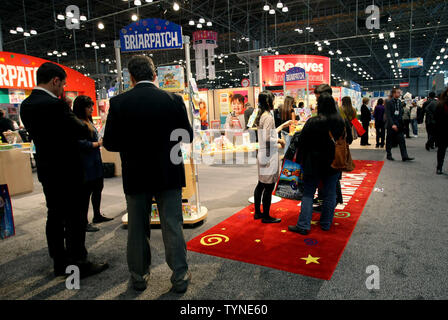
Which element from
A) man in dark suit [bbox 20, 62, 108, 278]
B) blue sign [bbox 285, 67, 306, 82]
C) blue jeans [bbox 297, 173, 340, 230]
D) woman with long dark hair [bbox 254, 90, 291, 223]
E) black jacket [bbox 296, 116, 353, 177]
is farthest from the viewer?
blue sign [bbox 285, 67, 306, 82]

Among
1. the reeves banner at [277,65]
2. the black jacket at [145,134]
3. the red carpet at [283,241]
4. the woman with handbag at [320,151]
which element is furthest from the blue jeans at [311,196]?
the reeves banner at [277,65]

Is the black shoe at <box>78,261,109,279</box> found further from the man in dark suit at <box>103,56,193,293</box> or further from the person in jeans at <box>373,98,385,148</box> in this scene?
the person in jeans at <box>373,98,385,148</box>

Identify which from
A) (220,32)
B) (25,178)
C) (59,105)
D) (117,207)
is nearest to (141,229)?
(59,105)

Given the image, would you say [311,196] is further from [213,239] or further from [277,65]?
[277,65]

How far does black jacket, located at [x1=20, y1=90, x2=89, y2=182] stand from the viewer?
2193 mm

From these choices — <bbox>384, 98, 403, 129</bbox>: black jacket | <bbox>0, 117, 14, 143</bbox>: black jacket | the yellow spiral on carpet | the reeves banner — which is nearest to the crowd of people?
the yellow spiral on carpet

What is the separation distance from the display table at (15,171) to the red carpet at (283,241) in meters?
4.03

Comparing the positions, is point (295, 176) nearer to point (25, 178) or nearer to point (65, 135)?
point (65, 135)

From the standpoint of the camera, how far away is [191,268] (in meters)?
2.48

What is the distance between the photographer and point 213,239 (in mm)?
3045

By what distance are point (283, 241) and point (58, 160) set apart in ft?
6.68

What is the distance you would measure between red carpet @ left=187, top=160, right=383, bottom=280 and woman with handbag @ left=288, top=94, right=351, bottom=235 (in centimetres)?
22

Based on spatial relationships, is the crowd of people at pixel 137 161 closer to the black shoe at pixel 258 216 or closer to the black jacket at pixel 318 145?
the black jacket at pixel 318 145

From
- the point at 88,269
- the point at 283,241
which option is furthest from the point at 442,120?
the point at 88,269
